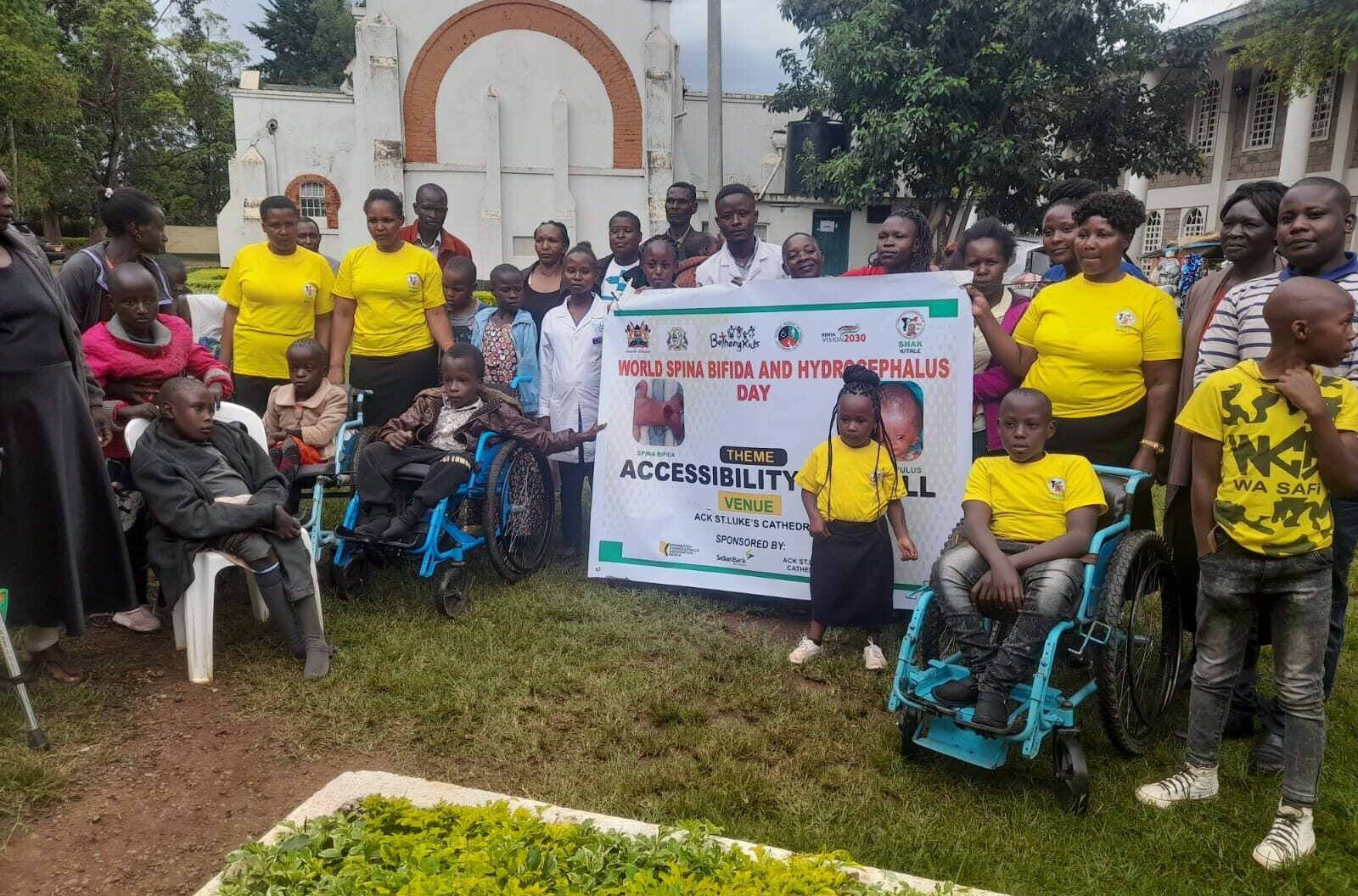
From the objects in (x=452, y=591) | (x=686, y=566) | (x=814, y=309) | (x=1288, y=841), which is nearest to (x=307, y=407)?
(x=452, y=591)

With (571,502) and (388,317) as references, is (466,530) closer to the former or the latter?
(571,502)

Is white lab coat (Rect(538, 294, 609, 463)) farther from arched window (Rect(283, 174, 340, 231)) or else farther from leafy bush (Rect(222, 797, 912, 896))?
arched window (Rect(283, 174, 340, 231))

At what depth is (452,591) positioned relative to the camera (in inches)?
194

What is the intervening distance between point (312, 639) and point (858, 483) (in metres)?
2.62

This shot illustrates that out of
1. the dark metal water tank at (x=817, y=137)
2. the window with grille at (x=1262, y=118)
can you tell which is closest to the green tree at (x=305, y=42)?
the dark metal water tank at (x=817, y=137)

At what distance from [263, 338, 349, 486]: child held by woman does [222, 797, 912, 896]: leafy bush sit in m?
3.30

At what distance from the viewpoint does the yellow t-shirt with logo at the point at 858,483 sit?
422 cm

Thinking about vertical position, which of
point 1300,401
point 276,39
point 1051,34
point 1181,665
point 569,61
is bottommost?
→ point 1181,665

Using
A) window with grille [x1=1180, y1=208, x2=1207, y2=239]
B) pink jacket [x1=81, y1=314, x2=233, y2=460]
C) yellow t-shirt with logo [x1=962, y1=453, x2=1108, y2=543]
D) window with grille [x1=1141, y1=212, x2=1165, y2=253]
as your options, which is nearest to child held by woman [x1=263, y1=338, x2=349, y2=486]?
pink jacket [x1=81, y1=314, x2=233, y2=460]

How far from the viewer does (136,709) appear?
154 inches

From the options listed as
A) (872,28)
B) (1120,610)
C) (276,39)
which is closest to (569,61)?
(872,28)

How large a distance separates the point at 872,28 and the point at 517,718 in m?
16.4

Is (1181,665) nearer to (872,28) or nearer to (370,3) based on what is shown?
(872,28)

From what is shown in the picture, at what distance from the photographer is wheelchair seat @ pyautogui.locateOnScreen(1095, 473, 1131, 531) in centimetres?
353
